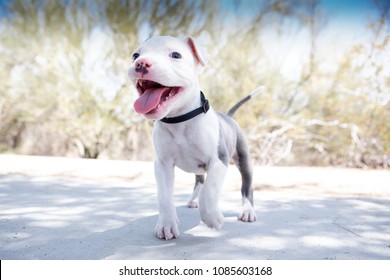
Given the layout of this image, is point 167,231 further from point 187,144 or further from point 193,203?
point 193,203

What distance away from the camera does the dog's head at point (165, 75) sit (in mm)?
1104

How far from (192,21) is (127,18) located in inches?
32.3

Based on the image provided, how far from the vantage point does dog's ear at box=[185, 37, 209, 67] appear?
129cm

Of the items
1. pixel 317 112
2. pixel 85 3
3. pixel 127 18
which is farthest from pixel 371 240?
pixel 85 3

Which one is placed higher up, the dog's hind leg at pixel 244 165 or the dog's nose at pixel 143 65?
the dog's nose at pixel 143 65

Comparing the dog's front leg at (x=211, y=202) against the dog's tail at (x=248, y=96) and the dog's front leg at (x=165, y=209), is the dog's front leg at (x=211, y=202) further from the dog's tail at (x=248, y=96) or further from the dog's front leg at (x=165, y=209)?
the dog's tail at (x=248, y=96)

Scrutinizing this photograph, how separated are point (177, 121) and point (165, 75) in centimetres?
21

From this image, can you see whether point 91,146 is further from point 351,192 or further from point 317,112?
point 351,192

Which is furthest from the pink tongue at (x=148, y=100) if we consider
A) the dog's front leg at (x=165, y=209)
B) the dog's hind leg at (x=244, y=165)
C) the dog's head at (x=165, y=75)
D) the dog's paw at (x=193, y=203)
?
the dog's paw at (x=193, y=203)

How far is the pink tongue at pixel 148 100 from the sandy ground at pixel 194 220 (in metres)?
0.46

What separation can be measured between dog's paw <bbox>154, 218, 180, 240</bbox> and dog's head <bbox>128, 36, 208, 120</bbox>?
15.5 inches

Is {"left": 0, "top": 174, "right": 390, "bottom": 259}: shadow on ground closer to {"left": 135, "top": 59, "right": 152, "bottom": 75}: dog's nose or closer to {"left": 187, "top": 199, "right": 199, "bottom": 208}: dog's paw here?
{"left": 187, "top": 199, "right": 199, "bottom": 208}: dog's paw

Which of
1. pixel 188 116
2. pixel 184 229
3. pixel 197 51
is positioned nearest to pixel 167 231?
pixel 184 229

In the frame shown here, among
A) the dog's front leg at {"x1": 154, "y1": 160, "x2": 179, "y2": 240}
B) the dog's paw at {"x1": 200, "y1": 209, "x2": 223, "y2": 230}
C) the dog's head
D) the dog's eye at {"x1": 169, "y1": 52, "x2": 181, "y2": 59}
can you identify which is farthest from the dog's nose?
the dog's paw at {"x1": 200, "y1": 209, "x2": 223, "y2": 230}
